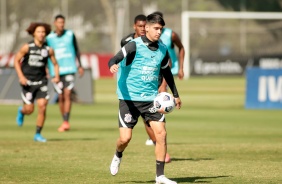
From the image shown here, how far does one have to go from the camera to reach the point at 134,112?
39.0 feet

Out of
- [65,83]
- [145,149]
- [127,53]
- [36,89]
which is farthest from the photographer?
[65,83]

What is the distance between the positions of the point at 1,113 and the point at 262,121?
7704 mm

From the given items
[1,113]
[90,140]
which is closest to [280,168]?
[90,140]

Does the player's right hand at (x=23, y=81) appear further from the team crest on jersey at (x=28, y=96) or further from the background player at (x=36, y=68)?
the team crest on jersey at (x=28, y=96)

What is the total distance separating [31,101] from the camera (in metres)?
17.8

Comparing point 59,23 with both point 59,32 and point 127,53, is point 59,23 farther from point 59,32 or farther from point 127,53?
point 127,53

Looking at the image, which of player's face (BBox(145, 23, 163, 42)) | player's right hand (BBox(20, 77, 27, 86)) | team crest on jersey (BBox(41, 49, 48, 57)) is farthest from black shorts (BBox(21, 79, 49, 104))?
player's face (BBox(145, 23, 163, 42))

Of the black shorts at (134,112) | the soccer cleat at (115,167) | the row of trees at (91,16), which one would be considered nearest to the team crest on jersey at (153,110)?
the black shorts at (134,112)

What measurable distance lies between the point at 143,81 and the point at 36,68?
6202 millimetres

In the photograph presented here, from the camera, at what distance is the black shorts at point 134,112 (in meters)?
11.8

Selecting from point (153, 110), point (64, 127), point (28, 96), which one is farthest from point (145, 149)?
point (153, 110)

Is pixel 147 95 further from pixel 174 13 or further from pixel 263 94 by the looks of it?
pixel 174 13

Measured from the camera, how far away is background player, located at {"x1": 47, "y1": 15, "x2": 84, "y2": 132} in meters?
20.5

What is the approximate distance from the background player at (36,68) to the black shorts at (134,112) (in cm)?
567
